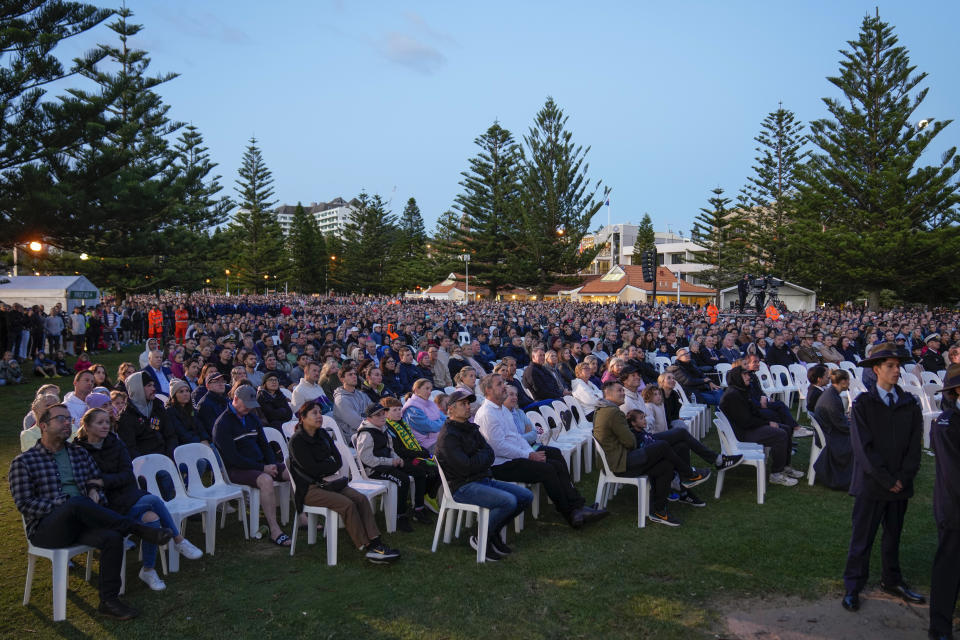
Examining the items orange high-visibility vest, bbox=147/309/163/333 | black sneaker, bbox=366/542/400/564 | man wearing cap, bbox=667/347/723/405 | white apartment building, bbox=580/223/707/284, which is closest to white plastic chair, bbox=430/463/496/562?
black sneaker, bbox=366/542/400/564

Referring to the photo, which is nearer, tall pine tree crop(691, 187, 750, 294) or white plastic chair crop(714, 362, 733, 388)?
white plastic chair crop(714, 362, 733, 388)

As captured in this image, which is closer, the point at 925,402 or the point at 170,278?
the point at 925,402

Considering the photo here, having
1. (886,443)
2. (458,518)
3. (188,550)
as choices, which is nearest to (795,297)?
(886,443)

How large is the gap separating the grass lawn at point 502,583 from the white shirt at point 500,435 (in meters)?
0.53

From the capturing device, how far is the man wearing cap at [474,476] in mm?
3680

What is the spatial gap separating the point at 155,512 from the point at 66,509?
454mm

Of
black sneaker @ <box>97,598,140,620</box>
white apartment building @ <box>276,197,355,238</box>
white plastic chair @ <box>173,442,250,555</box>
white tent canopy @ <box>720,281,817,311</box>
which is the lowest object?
black sneaker @ <box>97,598,140,620</box>

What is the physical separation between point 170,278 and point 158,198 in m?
11.5

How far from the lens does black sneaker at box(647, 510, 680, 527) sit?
4.16 m

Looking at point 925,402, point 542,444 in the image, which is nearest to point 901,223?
point 925,402

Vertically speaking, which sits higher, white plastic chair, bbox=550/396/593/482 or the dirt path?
white plastic chair, bbox=550/396/593/482

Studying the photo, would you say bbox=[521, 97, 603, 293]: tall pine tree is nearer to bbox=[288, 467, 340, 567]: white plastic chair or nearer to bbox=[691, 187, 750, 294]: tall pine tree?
bbox=[691, 187, 750, 294]: tall pine tree

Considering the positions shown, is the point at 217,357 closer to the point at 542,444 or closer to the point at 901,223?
the point at 542,444

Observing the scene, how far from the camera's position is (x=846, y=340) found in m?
10.4
